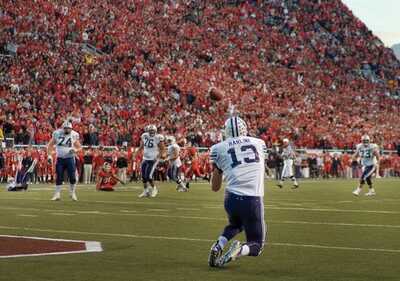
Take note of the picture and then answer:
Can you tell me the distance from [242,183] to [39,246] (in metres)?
2.87

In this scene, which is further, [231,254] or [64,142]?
[64,142]

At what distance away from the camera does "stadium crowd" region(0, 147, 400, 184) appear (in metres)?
31.7

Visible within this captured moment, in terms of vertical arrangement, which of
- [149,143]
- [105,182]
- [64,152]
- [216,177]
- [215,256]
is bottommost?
[215,256]

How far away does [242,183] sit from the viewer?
29.8ft

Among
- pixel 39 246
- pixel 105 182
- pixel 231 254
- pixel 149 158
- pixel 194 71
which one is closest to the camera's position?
pixel 231 254

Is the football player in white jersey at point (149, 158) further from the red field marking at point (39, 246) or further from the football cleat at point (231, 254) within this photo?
the football cleat at point (231, 254)

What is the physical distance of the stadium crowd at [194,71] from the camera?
1465 inches

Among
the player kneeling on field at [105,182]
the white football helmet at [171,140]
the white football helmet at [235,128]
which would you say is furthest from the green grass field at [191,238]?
the white football helmet at [171,140]

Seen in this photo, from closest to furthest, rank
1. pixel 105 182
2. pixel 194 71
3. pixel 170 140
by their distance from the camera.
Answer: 1. pixel 105 182
2. pixel 170 140
3. pixel 194 71

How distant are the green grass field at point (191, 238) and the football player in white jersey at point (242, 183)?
0.31 m

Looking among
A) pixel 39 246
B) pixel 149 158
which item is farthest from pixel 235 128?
pixel 149 158

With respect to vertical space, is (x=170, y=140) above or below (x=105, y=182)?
above

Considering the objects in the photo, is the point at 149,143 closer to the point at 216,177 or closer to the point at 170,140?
the point at 170,140

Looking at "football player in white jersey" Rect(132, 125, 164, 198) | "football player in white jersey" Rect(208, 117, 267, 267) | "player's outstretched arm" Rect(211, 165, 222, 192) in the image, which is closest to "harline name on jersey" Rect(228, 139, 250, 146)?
"football player in white jersey" Rect(208, 117, 267, 267)
